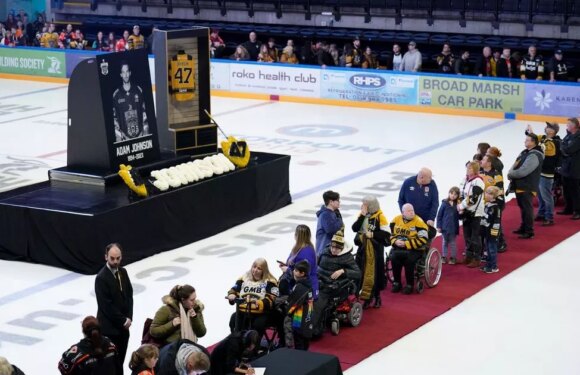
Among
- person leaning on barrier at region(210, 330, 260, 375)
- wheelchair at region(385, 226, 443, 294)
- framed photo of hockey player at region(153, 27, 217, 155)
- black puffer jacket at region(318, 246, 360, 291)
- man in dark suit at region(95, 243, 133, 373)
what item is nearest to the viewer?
person leaning on barrier at region(210, 330, 260, 375)

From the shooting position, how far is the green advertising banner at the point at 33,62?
32531 mm

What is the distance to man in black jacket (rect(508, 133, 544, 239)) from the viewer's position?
51.1 ft

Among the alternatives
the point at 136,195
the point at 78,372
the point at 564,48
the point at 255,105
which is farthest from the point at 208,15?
the point at 78,372

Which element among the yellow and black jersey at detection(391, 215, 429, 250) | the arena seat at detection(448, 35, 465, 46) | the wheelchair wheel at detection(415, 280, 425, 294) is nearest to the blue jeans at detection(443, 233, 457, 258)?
the wheelchair wheel at detection(415, 280, 425, 294)

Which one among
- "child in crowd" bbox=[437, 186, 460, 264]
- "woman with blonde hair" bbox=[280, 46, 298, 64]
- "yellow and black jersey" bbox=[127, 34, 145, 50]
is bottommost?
"child in crowd" bbox=[437, 186, 460, 264]

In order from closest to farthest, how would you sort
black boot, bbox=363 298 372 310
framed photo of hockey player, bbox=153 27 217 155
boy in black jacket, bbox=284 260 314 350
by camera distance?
1. boy in black jacket, bbox=284 260 314 350
2. black boot, bbox=363 298 372 310
3. framed photo of hockey player, bbox=153 27 217 155

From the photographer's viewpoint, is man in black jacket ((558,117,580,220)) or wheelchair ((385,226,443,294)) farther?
man in black jacket ((558,117,580,220))

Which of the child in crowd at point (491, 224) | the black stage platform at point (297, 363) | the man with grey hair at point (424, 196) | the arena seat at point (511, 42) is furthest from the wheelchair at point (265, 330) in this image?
the arena seat at point (511, 42)

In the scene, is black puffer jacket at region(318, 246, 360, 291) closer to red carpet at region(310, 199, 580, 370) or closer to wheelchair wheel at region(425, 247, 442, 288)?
red carpet at region(310, 199, 580, 370)

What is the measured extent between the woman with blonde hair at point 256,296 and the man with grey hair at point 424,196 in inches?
140

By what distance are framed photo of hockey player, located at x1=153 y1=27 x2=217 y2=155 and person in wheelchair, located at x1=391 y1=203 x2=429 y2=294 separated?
596 centimetres

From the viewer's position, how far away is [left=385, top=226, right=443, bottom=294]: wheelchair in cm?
1322

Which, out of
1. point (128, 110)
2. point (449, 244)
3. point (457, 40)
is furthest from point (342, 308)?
point (457, 40)

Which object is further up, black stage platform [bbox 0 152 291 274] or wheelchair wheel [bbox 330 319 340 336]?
black stage platform [bbox 0 152 291 274]
